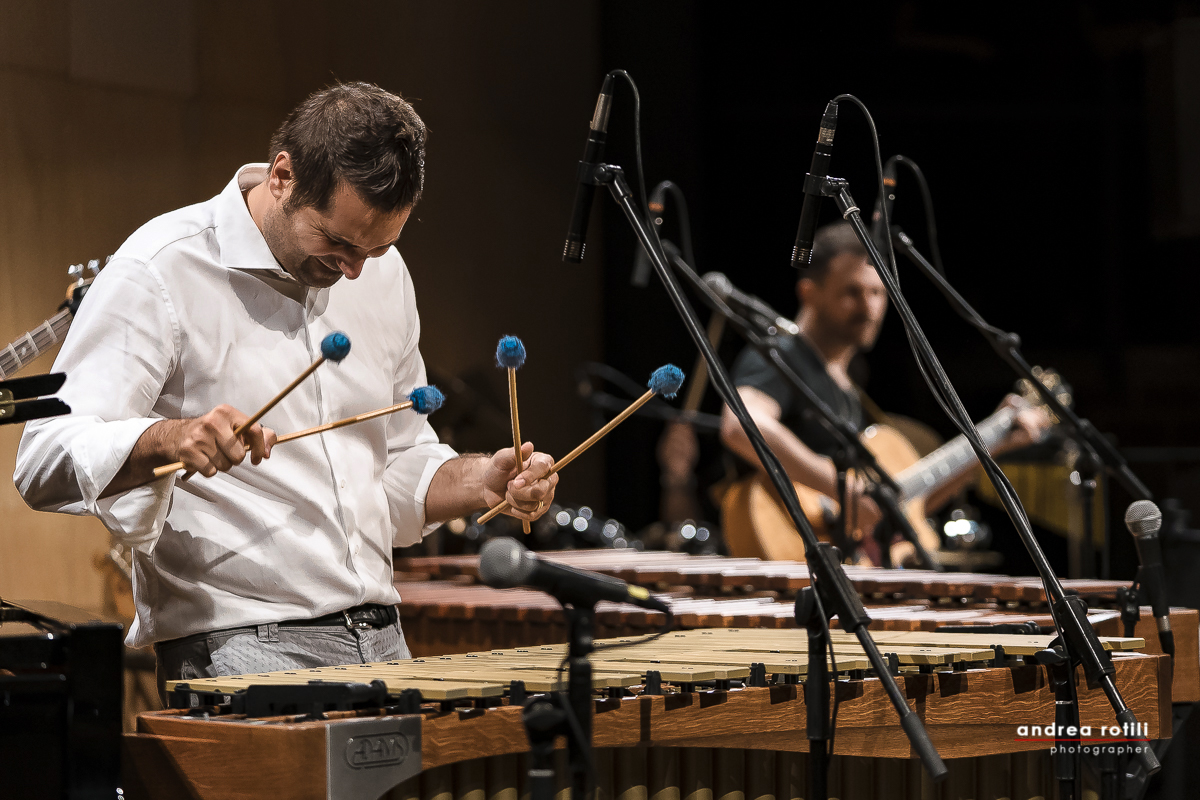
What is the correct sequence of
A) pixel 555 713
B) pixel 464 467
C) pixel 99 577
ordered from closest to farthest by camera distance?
1. pixel 555 713
2. pixel 464 467
3. pixel 99 577

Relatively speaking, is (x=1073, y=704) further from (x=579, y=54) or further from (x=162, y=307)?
(x=579, y=54)

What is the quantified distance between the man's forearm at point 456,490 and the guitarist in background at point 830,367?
8.50ft

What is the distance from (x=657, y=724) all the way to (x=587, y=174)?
102 centimetres

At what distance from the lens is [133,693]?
4695mm

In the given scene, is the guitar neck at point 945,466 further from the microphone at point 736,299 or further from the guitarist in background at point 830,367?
the microphone at point 736,299

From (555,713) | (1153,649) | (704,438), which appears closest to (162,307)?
(555,713)

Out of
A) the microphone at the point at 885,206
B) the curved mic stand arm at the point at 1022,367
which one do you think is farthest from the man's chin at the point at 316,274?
the curved mic stand arm at the point at 1022,367

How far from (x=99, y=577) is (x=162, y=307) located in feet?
7.88

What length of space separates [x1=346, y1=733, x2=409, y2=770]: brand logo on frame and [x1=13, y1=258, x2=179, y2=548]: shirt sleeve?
26.6 inches

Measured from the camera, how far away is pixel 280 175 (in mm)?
2648

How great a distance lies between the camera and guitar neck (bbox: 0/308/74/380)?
134 inches

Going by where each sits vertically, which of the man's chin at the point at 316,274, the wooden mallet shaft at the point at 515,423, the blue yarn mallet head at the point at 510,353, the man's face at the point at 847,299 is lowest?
the wooden mallet shaft at the point at 515,423

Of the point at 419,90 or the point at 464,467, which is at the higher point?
the point at 419,90

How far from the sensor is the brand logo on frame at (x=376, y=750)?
1.95m
